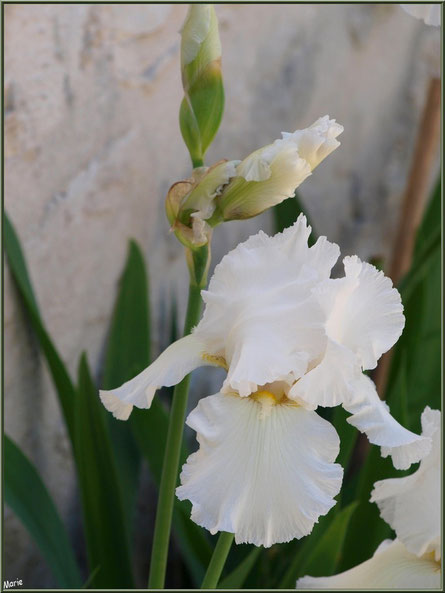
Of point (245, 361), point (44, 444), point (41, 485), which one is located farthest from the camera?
point (44, 444)

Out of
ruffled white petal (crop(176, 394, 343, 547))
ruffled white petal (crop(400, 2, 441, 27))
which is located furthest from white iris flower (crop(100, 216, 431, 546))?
ruffled white petal (crop(400, 2, 441, 27))

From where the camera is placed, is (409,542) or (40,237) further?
(40,237)

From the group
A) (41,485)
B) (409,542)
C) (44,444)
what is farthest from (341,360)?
(44,444)

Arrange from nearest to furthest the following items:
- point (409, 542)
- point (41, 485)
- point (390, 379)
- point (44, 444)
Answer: point (409, 542) < point (41, 485) < point (44, 444) < point (390, 379)

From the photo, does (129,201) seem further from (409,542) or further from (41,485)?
(409,542)

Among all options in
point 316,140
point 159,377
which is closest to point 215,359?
point 159,377

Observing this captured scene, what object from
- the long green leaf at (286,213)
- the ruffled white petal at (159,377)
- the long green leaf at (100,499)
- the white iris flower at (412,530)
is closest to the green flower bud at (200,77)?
the ruffled white petal at (159,377)

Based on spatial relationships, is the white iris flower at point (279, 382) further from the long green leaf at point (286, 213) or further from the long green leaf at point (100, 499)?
the long green leaf at point (286, 213)

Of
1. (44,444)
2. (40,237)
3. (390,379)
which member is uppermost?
(40,237)
